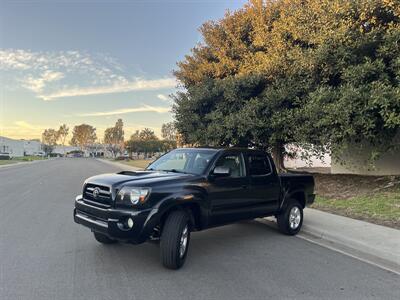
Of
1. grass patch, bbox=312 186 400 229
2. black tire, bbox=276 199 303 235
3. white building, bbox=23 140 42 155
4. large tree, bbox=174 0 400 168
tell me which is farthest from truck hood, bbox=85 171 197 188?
white building, bbox=23 140 42 155

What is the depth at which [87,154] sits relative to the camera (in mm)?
154500

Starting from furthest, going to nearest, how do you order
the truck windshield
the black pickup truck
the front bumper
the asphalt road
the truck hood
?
the truck windshield, the truck hood, the black pickup truck, the front bumper, the asphalt road

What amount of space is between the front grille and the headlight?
0.23 m

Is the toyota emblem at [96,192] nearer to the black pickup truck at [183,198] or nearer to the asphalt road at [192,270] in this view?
the black pickup truck at [183,198]

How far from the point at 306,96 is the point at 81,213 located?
32.0 ft

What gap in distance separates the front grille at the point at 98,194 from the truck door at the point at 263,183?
2.66 meters

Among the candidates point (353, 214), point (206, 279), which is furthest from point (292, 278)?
point (353, 214)

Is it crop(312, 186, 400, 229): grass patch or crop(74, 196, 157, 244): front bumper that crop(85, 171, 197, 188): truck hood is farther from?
crop(312, 186, 400, 229): grass patch

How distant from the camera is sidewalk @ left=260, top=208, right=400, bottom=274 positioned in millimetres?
5832

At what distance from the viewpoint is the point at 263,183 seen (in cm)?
679

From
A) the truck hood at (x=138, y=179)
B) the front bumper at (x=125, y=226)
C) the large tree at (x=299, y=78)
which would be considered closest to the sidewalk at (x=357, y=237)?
the large tree at (x=299, y=78)

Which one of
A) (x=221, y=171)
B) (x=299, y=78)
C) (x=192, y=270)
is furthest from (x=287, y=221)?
(x=299, y=78)

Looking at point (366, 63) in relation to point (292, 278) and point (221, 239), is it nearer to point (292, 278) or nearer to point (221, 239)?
point (221, 239)

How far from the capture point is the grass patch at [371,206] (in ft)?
27.9
